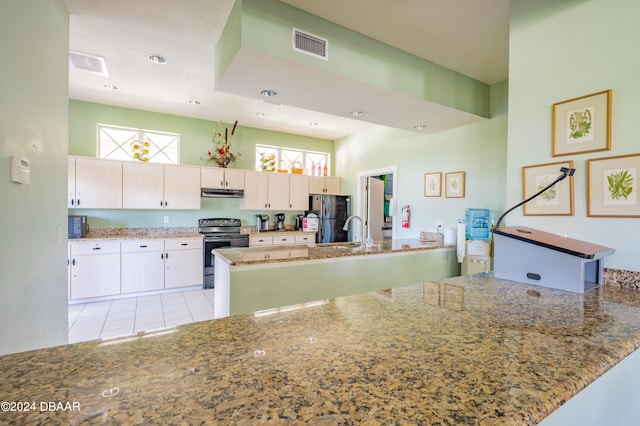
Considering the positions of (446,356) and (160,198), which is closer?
(446,356)

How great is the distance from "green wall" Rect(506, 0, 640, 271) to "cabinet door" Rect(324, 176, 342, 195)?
13.6 ft

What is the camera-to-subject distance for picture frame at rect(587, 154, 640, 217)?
1508mm

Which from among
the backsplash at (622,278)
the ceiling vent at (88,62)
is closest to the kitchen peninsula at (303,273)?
the backsplash at (622,278)

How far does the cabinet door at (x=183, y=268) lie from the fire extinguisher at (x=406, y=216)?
10.7ft

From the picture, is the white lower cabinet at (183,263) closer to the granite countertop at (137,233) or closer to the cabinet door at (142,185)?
the granite countertop at (137,233)

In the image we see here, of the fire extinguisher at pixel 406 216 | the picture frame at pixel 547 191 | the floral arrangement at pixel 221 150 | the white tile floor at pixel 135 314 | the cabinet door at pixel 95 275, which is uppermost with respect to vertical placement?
the floral arrangement at pixel 221 150

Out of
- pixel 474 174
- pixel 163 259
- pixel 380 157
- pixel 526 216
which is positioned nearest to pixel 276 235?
pixel 163 259

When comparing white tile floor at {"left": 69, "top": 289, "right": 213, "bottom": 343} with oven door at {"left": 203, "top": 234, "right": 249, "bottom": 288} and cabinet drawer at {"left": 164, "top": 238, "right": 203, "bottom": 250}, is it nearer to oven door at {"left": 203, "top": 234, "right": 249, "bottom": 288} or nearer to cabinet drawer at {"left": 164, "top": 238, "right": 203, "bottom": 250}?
oven door at {"left": 203, "top": 234, "right": 249, "bottom": 288}

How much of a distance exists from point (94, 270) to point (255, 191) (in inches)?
102

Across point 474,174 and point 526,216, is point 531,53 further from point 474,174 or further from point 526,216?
point 474,174

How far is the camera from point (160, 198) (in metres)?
4.57

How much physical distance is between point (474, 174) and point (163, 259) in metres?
4.53

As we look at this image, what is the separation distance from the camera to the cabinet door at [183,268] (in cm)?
447

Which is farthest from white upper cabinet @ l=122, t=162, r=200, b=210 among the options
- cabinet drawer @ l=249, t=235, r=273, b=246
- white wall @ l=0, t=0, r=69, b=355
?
white wall @ l=0, t=0, r=69, b=355
